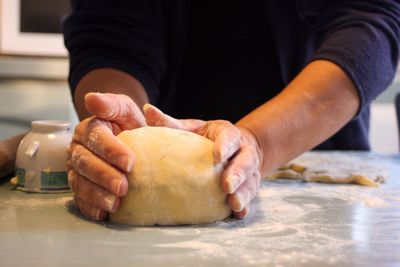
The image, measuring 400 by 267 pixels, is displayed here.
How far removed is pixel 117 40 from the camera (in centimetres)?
122

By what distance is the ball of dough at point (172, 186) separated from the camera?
70cm

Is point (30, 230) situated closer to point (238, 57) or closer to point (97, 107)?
point (97, 107)

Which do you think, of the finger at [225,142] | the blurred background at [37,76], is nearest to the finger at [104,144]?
the finger at [225,142]

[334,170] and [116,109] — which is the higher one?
[116,109]

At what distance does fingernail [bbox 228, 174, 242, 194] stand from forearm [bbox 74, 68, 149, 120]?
46 centimetres

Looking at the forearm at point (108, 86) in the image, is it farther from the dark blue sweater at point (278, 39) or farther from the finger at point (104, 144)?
the finger at point (104, 144)

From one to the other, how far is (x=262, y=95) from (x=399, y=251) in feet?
2.60

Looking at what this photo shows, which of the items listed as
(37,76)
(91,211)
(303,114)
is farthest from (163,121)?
(37,76)

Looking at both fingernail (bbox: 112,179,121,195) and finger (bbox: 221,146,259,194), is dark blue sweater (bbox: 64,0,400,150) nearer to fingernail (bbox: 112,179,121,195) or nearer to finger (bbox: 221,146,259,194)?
finger (bbox: 221,146,259,194)

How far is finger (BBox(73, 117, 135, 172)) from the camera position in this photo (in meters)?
0.69

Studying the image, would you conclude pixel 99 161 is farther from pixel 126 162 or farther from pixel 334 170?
pixel 334 170

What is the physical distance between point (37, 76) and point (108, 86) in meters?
1.23

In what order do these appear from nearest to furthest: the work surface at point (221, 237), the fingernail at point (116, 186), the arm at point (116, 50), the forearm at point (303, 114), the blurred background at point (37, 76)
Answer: the work surface at point (221, 237) < the fingernail at point (116, 186) < the forearm at point (303, 114) < the arm at point (116, 50) < the blurred background at point (37, 76)

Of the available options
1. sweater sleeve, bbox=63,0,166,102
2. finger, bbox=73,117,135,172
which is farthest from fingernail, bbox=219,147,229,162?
sweater sleeve, bbox=63,0,166,102
